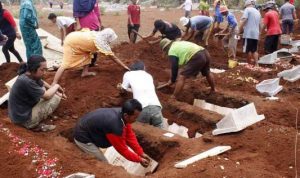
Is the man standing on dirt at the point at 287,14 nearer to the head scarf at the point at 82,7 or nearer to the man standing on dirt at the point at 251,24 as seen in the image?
the man standing on dirt at the point at 251,24

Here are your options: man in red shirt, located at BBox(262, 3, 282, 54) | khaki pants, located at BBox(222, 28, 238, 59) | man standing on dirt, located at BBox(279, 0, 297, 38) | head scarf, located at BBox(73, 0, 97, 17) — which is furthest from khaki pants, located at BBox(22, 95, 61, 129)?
man standing on dirt, located at BBox(279, 0, 297, 38)

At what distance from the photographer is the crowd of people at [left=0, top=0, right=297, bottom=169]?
16.5ft

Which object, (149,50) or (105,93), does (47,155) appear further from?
(149,50)

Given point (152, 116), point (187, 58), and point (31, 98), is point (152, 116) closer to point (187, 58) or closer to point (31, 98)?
point (187, 58)

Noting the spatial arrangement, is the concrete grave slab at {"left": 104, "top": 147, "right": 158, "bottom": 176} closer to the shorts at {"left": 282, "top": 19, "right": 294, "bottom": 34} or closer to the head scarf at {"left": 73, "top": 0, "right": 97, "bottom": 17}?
the head scarf at {"left": 73, "top": 0, "right": 97, "bottom": 17}

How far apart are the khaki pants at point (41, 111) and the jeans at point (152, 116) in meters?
1.31

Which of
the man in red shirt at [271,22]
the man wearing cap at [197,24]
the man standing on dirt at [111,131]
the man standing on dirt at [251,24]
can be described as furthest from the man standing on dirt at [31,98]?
the man in red shirt at [271,22]

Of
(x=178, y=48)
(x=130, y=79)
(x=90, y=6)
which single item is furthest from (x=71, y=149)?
(x=90, y=6)

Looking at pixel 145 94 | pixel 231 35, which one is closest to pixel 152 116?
pixel 145 94

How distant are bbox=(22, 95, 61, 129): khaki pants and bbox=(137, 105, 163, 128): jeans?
51.6 inches

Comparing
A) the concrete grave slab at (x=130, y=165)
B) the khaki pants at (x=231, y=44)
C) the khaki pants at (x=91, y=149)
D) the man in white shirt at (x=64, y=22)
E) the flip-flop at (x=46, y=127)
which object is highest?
the man in white shirt at (x=64, y=22)

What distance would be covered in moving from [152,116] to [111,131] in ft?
5.69

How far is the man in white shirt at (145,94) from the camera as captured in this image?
6359 millimetres

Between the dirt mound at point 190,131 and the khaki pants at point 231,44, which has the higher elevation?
the khaki pants at point 231,44
